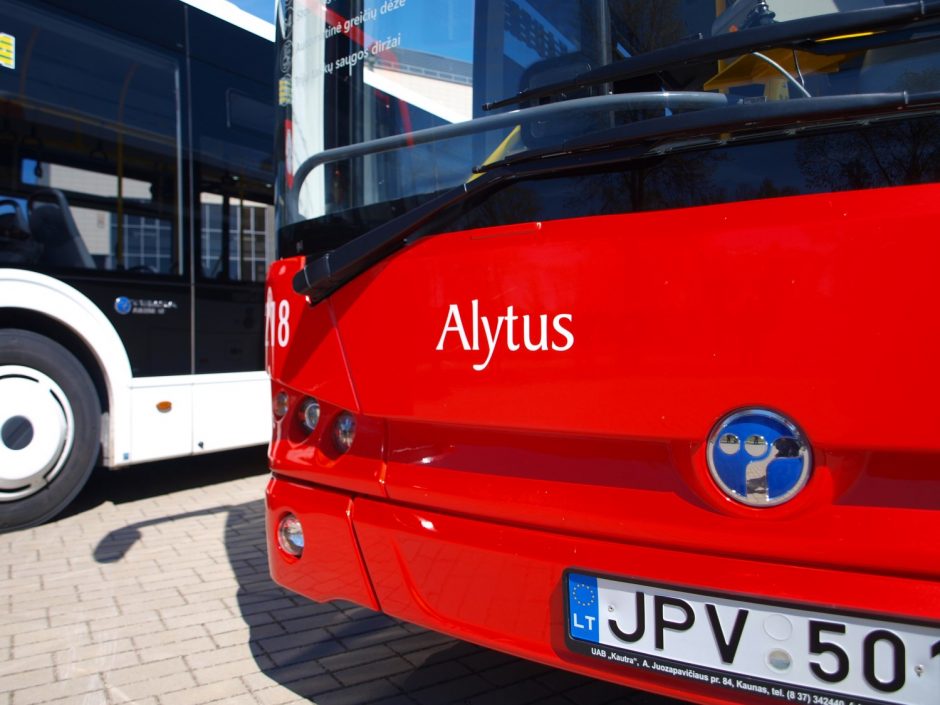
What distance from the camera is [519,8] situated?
2.30 metres

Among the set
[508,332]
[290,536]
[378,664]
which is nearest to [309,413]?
[290,536]

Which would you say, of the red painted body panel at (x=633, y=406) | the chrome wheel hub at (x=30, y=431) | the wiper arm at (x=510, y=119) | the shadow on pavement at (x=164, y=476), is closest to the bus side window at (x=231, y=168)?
the chrome wheel hub at (x=30, y=431)

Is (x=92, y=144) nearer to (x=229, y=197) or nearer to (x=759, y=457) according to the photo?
(x=229, y=197)

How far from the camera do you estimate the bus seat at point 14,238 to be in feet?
14.9

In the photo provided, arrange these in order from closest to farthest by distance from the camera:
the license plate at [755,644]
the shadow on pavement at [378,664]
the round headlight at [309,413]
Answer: the license plate at [755,644]
the round headlight at [309,413]
the shadow on pavement at [378,664]

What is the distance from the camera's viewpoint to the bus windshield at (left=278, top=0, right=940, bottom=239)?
1702 mm

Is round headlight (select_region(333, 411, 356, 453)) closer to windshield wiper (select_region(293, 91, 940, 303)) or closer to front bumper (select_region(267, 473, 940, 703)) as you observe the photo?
front bumper (select_region(267, 473, 940, 703))

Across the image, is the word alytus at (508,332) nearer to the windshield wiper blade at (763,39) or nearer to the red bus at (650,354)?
the red bus at (650,354)

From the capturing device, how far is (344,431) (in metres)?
2.47

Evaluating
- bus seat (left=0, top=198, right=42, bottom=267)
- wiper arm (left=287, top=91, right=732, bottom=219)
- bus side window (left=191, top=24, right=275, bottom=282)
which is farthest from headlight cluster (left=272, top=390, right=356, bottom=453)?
bus side window (left=191, top=24, right=275, bottom=282)

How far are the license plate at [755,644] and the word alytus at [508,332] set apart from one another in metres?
0.54

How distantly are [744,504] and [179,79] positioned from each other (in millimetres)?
5040

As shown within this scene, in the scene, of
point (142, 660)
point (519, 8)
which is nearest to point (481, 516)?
point (519, 8)

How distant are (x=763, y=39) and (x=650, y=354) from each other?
71 centimetres
